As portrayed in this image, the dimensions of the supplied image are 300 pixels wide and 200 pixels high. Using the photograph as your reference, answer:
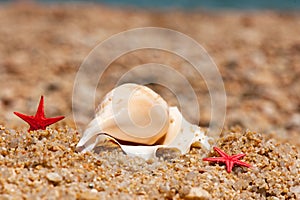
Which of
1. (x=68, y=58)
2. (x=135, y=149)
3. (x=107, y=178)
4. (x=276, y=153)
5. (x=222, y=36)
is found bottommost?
(x=107, y=178)

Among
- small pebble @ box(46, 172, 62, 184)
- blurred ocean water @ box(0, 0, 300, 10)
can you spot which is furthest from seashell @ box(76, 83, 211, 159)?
blurred ocean water @ box(0, 0, 300, 10)

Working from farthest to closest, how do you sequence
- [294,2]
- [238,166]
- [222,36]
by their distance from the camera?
[294,2] < [222,36] < [238,166]

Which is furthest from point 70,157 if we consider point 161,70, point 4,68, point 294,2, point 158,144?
point 294,2

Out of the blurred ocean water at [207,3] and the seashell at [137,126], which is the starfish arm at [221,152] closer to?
the seashell at [137,126]

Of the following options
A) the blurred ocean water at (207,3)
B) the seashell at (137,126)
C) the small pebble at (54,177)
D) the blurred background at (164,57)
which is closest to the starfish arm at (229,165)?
the seashell at (137,126)

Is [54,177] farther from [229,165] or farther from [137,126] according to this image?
[229,165]

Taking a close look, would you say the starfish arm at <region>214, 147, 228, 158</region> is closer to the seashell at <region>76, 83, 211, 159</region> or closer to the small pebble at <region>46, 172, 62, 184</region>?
the seashell at <region>76, 83, 211, 159</region>

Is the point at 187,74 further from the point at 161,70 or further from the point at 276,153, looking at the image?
the point at 276,153

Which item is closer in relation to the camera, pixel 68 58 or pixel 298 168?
pixel 298 168
